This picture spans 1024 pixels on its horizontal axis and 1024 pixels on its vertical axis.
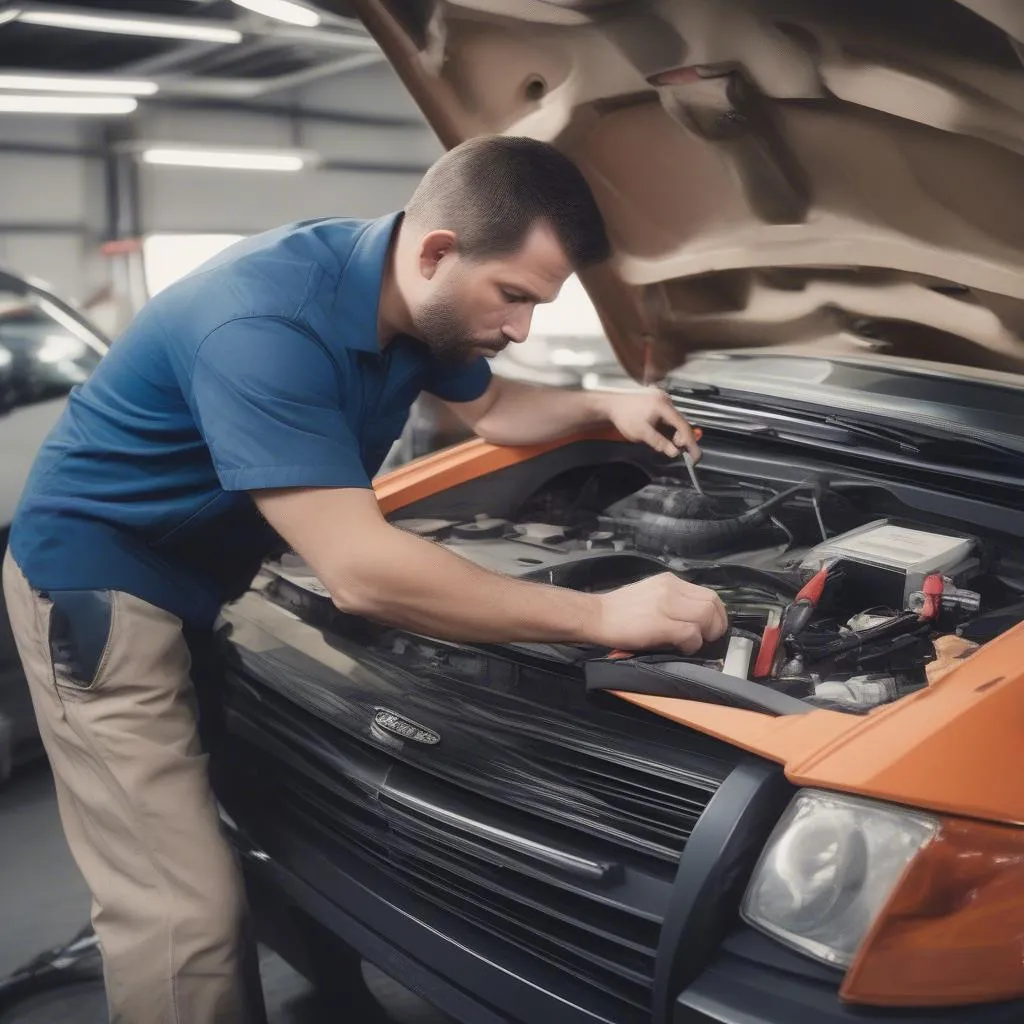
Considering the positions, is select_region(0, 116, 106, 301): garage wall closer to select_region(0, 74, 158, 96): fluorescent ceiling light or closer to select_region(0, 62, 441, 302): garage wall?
select_region(0, 62, 441, 302): garage wall

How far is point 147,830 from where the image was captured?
4.74ft

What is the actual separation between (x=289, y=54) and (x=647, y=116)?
274 inches

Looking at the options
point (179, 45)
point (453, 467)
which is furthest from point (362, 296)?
point (179, 45)

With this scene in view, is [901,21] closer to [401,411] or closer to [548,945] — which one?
[401,411]

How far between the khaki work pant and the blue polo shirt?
0.30ft

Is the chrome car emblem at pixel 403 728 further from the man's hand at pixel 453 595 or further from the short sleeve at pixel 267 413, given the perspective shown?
the short sleeve at pixel 267 413

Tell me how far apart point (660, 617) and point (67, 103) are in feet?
24.4

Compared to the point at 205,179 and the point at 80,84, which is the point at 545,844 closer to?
the point at 80,84

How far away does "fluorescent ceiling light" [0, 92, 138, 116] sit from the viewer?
7070 millimetres

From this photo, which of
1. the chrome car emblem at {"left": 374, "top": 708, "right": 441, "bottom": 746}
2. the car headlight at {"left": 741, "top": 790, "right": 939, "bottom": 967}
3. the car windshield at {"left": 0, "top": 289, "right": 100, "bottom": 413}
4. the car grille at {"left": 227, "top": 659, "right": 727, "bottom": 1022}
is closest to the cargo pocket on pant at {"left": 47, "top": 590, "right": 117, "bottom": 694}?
the car grille at {"left": 227, "top": 659, "right": 727, "bottom": 1022}

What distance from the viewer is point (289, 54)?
308 inches

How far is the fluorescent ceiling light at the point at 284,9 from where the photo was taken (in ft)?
13.3

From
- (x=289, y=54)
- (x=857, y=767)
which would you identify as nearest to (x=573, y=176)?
(x=857, y=767)

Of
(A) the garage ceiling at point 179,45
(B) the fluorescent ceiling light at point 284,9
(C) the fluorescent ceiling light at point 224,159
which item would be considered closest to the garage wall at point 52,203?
(C) the fluorescent ceiling light at point 224,159
